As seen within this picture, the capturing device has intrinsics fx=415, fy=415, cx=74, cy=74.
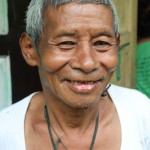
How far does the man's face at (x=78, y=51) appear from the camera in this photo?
1.91m

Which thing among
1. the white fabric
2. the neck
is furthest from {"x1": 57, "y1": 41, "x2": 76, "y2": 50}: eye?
the white fabric

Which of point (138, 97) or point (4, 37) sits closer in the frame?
point (138, 97)

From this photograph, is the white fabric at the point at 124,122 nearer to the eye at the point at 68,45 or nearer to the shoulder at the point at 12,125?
the shoulder at the point at 12,125

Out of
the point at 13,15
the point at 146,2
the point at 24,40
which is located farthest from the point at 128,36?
the point at 24,40

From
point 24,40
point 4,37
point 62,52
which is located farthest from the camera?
point 4,37

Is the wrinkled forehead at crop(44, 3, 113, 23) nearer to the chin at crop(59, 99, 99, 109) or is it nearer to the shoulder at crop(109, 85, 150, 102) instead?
the chin at crop(59, 99, 99, 109)

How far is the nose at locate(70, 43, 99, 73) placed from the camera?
1883mm

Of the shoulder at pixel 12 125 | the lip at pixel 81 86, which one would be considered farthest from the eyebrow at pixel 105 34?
the shoulder at pixel 12 125

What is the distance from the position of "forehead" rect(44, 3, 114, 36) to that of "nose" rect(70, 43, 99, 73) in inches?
3.8

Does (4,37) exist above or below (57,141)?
above

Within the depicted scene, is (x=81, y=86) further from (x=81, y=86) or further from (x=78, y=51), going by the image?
(x=78, y=51)

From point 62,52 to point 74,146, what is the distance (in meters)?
0.53

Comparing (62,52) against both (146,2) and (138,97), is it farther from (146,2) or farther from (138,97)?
(146,2)

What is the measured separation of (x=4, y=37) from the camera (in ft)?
10.4
